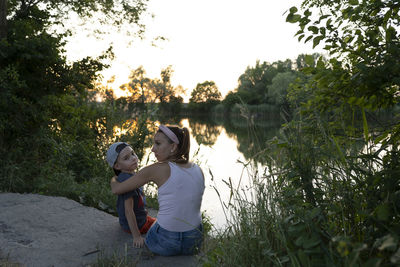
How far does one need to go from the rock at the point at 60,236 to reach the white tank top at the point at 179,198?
34cm

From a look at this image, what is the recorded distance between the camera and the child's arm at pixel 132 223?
3422mm

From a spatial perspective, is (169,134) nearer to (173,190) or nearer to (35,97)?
(173,190)

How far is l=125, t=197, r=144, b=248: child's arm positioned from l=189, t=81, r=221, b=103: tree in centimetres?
7782

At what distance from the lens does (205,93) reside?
3440 inches

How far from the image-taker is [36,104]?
21.8ft

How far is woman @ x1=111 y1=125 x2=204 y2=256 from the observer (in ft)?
10.2

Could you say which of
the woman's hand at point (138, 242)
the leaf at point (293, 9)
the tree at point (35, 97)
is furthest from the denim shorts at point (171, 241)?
the tree at point (35, 97)

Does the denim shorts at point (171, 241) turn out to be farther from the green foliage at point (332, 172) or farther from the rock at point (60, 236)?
the green foliage at point (332, 172)

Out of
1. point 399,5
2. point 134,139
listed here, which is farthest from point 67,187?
point 399,5

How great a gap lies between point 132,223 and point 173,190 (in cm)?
64

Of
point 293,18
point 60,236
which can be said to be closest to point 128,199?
point 60,236

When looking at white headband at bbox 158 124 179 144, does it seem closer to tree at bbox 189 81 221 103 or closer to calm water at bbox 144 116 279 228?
calm water at bbox 144 116 279 228

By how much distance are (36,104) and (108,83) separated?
376cm

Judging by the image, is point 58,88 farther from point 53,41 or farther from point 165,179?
point 165,179
